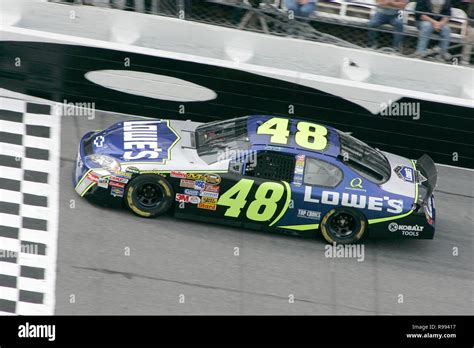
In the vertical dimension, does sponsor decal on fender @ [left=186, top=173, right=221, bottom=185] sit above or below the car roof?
below

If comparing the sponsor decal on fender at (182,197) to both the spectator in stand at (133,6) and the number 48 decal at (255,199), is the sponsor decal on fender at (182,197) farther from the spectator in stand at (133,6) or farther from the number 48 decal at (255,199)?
the spectator in stand at (133,6)

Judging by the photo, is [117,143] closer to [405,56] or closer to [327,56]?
[327,56]

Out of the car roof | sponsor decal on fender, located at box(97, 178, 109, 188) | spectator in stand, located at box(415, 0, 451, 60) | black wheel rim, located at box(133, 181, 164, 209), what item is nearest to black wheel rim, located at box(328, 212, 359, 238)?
the car roof

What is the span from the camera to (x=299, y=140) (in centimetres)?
1148

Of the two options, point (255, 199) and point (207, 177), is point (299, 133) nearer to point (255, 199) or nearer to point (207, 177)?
point (255, 199)

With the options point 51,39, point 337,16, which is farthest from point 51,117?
point 337,16

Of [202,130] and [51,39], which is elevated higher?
[51,39]

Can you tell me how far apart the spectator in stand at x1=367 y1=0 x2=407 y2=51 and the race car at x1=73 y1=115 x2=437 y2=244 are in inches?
93.5

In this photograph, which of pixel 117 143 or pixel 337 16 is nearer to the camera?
Result: pixel 117 143

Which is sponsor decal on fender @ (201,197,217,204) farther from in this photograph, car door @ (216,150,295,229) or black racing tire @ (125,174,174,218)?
black racing tire @ (125,174,174,218)

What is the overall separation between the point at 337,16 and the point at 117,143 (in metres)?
3.85

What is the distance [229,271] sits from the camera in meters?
11.1

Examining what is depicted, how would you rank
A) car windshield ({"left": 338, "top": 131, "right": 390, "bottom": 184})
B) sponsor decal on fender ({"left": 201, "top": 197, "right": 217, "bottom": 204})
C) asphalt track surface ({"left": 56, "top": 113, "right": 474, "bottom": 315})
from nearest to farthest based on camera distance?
1. asphalt track surface ({"left": 56, "top": 113, "right": 474, "bottom": 315})
2. sponsor decal on fender ({"left": 201, "top": 197, "right": 217, "bottom": 204})
3. car windshield ({"left": 338, "top": 131, "right": 390, "bottom": 184})

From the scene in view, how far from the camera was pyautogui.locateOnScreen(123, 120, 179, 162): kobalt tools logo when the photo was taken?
11.4m
